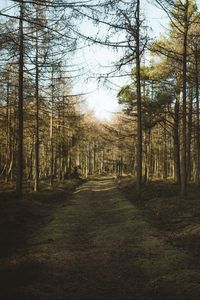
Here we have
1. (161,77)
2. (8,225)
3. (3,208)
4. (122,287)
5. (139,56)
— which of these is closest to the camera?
(122,287)

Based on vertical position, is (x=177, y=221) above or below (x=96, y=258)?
above

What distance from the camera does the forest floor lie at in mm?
5949

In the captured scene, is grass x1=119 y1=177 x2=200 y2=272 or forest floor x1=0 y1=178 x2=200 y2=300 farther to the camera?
grass x1=119 y1=177 x2=200 y2=272

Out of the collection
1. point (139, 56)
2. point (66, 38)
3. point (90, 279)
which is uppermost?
point (139, 56)

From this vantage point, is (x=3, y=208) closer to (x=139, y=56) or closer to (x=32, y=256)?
(x=32, y=256)

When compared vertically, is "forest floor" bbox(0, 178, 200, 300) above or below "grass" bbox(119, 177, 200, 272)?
below

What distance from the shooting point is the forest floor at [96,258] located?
5949 mm

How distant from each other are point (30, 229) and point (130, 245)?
3916 millimetres

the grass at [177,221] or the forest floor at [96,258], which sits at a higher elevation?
the grass at [177,221]

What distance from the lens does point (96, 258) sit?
812 cm

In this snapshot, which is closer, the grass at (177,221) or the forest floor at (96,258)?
the forest floor at (96,258)

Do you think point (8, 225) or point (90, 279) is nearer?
point (90, 279)

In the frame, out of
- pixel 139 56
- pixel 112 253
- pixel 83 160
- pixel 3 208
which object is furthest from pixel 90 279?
pixel 83 160

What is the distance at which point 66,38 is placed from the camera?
8.26 m
